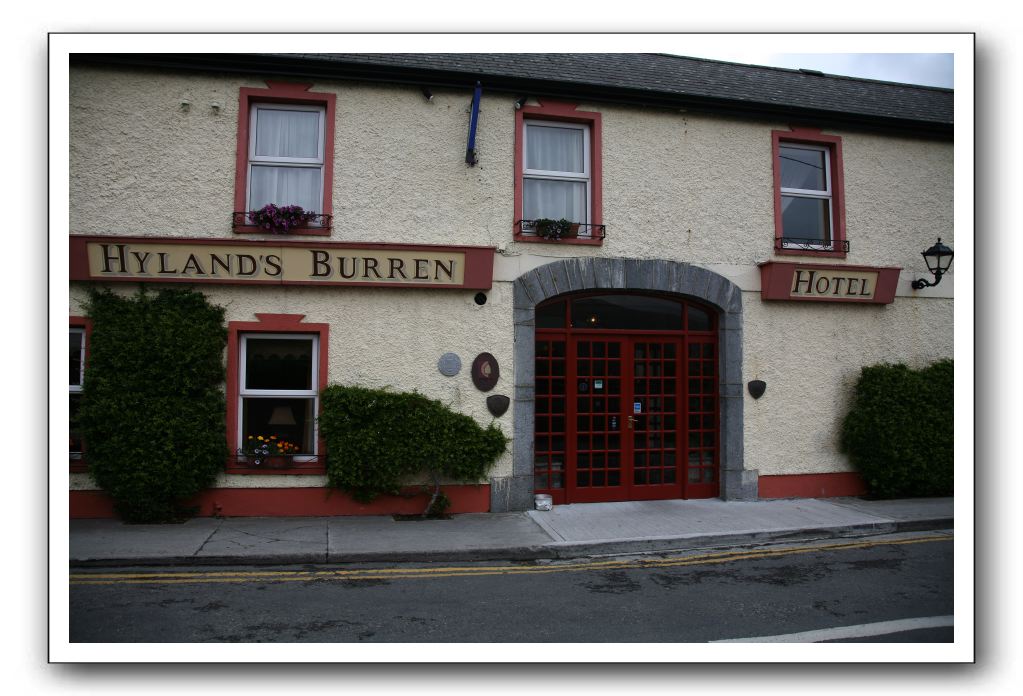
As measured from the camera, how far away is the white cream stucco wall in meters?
7.78

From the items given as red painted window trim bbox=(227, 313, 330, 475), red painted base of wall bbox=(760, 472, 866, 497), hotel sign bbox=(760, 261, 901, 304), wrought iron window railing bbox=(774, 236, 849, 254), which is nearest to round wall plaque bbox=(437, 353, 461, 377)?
red painted window trim bbox=(227, 313, 330, 475)

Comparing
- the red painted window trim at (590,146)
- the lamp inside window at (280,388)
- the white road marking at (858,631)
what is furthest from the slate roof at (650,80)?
the white road marking at (858,631)

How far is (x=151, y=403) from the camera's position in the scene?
7434 mm

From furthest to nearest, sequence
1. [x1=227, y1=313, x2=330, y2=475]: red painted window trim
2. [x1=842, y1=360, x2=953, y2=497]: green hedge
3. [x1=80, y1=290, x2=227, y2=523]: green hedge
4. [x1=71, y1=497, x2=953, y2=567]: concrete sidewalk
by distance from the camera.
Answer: [x1=842, y1=360, x2=953, y2=497]: green hedge → [x1=227, y1=313, x2=330, y2=475]: red painted window trim → [x1=80, y1=290, x2=227, y2=523]: green hedge → [x1=71, y1=497, x2=953, y2=567]: concrete sidewalk

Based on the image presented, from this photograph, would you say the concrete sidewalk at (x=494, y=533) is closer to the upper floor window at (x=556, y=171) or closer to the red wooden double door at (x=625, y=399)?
the red wooden double door at (x=625, y=399)

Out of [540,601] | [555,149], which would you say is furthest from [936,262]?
[540,601]

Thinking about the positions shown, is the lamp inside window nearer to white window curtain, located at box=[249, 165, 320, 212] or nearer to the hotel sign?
white window curtain, located at box=[249, 165, 320, 212]

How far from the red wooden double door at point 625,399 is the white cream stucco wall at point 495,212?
1.96 feet

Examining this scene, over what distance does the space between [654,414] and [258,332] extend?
527cm

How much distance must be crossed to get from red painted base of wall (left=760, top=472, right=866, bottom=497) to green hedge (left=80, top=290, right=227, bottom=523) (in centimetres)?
708

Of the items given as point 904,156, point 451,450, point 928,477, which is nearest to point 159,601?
point 451,450

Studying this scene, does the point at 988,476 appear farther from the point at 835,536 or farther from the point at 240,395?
the point at 240,395

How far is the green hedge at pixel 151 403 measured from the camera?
7.34m

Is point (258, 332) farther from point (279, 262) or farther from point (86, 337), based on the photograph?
point (86, 337)
